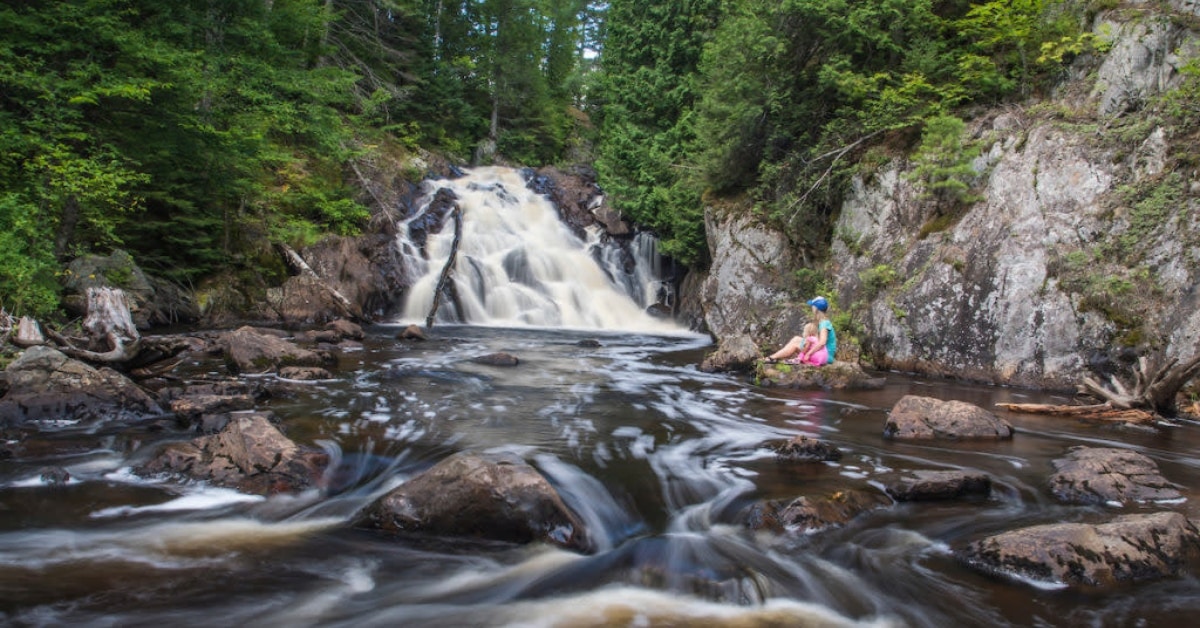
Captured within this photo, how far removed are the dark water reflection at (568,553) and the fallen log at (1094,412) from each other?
13.1 inches

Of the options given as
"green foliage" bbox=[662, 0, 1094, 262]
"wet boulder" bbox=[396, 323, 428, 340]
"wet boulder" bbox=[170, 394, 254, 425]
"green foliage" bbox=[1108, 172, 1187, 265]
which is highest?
"green foliage" bbox=[662, 0, 1094, 262]

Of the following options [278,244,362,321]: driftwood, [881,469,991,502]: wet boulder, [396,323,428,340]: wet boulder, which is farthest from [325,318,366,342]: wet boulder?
[881,469,991,502]: wet boulder

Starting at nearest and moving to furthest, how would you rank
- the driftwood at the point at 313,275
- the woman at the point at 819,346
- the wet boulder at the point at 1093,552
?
the wet boulder at the point at 1093,552
the woman at the point at 819,346
the driftwood at the point at 313,275

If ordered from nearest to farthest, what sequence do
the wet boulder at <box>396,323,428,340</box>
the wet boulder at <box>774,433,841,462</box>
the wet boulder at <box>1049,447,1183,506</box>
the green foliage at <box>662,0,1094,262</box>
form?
the wet boulder at <box>1049,447,1183,506</box>, the wet boulder at <box>774,433,841,462</box>, the green foliage at <box>662,0,1094,262</box>, the wet boulder at <box>396,323,428,340</box>

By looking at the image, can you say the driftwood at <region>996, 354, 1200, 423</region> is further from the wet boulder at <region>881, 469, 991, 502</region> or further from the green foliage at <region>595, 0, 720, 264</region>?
the green foliage at <region>595, 0, 720, 264</region>

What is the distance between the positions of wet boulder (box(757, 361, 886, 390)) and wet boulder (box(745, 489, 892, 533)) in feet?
17.9

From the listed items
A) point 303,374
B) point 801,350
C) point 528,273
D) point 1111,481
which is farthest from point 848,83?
point 303,374

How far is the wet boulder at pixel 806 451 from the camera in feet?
22.2

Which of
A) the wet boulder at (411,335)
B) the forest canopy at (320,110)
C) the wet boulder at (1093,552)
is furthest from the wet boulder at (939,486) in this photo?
the wet boulder at (411,335)

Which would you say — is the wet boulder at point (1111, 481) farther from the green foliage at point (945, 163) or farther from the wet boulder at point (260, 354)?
the wet boulder at point (260, 354)

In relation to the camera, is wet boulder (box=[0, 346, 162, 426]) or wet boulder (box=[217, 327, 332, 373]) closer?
wet boulder (box=[0, 346, 162, 426])

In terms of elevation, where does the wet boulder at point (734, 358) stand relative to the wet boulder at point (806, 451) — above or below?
above

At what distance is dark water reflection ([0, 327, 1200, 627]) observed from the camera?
396cm

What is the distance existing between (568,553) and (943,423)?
527 cm
